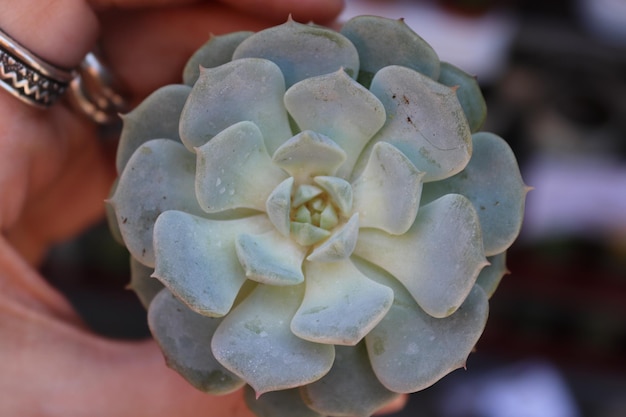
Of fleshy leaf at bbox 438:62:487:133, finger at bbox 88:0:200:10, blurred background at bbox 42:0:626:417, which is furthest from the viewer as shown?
blurred background at bbox 42:0:626:417

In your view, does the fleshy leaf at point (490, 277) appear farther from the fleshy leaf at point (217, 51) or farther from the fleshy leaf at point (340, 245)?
the fleshy leaf at point (217, 51)

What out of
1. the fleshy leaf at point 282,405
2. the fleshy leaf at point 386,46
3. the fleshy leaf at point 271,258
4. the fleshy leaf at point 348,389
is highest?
the fleshy leaf at point 386,46

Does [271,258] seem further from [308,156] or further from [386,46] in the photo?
[386,46]

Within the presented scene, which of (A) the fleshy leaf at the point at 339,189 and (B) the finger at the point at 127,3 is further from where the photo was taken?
(B) the finger at the point at 127,3

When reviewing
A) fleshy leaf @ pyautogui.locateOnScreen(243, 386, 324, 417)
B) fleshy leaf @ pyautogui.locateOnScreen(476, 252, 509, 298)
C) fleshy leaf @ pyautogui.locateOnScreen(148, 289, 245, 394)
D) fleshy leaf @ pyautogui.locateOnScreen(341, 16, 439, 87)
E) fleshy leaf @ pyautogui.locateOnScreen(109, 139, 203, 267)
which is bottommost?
fleshy leaf @ pyautogui.locateOnScreen(243, 386, 324, 417)

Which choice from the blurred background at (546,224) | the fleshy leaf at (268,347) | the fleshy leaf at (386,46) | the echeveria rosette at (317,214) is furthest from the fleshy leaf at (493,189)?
the blurred background at (546,224)

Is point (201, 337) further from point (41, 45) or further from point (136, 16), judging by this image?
point (136, 16)

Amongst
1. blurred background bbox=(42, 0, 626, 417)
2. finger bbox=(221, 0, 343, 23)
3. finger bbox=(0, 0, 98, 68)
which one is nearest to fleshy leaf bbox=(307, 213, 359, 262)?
finger bbox=(221, 0, 343, 23)

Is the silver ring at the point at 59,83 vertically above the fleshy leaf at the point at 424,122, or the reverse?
the fleshy leaf at the point at 424,122

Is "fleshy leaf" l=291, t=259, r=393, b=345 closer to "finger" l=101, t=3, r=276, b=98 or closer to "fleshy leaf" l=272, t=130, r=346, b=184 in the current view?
"fleshy leaf" l=272, t=130, r=346, b=184
